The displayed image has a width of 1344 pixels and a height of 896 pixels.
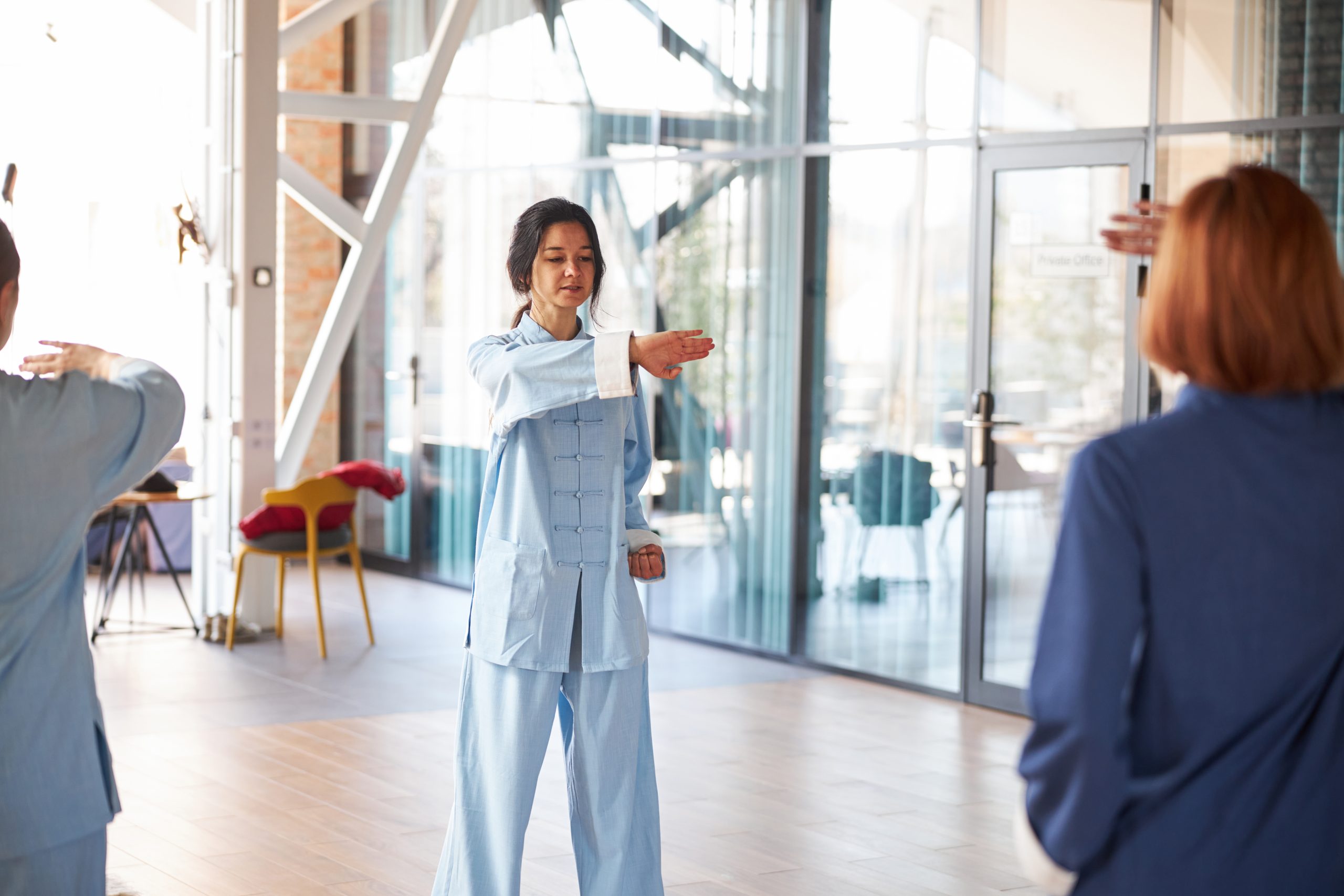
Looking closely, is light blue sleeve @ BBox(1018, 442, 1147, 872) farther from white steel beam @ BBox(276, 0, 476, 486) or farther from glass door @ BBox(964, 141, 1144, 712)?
white steel beam @ BBox(276, 0, 476, 486)

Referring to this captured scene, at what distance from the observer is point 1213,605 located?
1.53 m

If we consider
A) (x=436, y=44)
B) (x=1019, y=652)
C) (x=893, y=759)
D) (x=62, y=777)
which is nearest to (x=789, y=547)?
(x=1019, y=652)

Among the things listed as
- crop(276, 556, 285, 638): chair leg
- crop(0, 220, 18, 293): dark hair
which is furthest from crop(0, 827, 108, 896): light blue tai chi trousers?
crop(276, 556, 285, 638): chair leg

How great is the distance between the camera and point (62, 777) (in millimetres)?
1964

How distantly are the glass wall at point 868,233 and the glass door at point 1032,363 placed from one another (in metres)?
0.01

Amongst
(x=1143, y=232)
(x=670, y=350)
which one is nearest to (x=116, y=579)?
(x=670, y=350)

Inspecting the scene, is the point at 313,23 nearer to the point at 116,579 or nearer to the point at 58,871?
the point at 116,579

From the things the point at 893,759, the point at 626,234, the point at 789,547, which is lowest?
the point at 893,759

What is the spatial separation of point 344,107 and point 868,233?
2866mm

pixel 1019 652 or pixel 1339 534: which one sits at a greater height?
pixel 1339 534

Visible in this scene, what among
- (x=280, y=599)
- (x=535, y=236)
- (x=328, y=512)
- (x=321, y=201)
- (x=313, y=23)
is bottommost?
(x=280, y=599)

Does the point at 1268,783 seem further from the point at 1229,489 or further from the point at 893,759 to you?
the point at 893,759

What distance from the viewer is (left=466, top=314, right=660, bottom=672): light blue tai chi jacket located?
115 inches

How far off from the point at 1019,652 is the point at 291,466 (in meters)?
3.69
